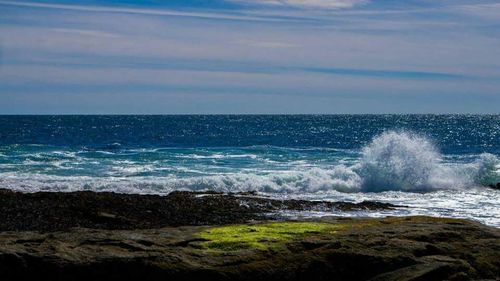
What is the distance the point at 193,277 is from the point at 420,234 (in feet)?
8.92

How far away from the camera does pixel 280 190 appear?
29.7 meters

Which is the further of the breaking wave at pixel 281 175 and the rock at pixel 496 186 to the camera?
the rock at pixel 496 186

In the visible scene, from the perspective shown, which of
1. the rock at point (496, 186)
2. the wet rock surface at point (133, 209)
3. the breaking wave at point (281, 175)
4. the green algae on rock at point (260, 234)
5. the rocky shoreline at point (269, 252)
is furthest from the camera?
the rock at point (496, 186)

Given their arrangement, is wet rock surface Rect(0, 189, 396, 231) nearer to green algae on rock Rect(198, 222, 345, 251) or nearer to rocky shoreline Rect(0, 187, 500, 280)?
rocky shoreline Rect(0, 187, 500, 280)

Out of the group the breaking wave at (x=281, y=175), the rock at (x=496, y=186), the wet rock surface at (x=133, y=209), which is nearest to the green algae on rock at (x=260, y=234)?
the wet rock surface at (x=133, y=209)

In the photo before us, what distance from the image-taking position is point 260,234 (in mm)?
7945

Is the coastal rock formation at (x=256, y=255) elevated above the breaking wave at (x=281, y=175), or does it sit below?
above

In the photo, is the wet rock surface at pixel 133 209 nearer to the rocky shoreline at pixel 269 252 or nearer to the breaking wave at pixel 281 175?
the breaking wave at pixel 281 175

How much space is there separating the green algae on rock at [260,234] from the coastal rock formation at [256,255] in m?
0.01

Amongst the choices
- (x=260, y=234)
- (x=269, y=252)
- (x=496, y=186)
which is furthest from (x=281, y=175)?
(x=269, y=252)

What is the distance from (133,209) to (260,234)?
1200cm

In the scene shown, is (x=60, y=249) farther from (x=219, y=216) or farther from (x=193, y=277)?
(x=219, y=216)

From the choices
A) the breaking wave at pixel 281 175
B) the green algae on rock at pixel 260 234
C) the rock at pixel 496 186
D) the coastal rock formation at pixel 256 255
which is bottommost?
the rock at pixel 496 186

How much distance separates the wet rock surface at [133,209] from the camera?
17.1 meters
